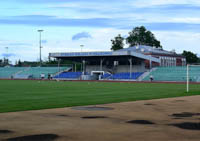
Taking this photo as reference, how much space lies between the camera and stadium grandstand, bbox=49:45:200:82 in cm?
7781

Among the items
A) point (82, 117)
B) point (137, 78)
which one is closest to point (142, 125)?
point (82, 117)

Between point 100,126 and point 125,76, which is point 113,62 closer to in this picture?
point 125,76

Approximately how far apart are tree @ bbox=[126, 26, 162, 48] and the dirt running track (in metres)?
131

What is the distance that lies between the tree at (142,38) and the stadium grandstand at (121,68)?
50314 millimetres

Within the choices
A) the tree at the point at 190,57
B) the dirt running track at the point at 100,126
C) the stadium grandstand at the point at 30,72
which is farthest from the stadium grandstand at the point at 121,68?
the dirt running track at the point at 100,126

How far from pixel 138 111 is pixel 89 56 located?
71536 millimetres

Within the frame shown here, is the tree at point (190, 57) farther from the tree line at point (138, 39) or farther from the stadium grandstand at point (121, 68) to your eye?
the stadium grandstand at point (121, 68)

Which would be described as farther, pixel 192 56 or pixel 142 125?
pixel 192 56

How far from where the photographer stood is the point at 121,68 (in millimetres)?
90750

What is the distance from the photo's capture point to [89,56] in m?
88.3

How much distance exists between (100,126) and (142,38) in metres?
137

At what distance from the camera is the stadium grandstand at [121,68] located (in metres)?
77.8

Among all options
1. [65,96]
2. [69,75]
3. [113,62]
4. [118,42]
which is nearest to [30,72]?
[69,75]

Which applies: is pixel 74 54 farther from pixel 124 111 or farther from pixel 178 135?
pixel 178 135
